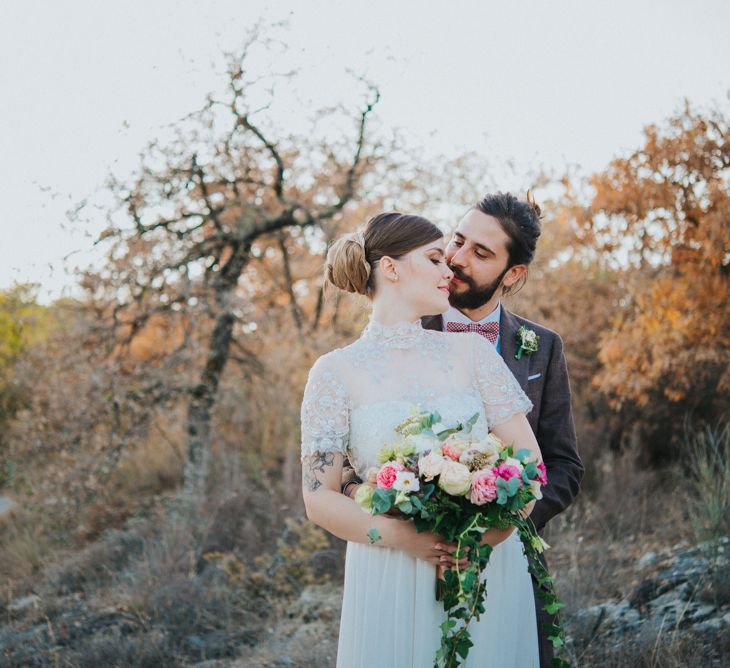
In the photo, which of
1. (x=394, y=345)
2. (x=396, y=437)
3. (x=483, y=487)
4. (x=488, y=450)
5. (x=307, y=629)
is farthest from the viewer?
(x=307, y=629)

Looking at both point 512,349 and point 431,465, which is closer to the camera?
point 431,465

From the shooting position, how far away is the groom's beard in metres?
3.31

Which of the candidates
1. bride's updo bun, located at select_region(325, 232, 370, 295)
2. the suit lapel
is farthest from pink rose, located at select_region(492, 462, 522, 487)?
bride's updo bun, located at select_region(325, 232, 370, 295)

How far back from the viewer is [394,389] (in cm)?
270

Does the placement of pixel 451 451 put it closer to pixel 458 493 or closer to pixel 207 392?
pixel 458 493

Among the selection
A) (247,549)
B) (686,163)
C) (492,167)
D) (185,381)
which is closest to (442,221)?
(492,167)

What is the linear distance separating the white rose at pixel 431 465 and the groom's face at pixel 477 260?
117cm

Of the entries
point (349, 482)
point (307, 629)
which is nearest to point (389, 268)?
A: point (349, 482)

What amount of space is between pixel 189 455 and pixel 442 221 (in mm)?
4289

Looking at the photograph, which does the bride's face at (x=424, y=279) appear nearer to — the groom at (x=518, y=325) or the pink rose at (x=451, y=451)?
the groom at (x=518, y=325)

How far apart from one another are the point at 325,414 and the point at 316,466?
0.59 feet

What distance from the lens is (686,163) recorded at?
291 inches

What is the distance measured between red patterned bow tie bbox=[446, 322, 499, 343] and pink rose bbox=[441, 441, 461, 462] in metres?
1.04

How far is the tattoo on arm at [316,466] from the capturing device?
2602mm
